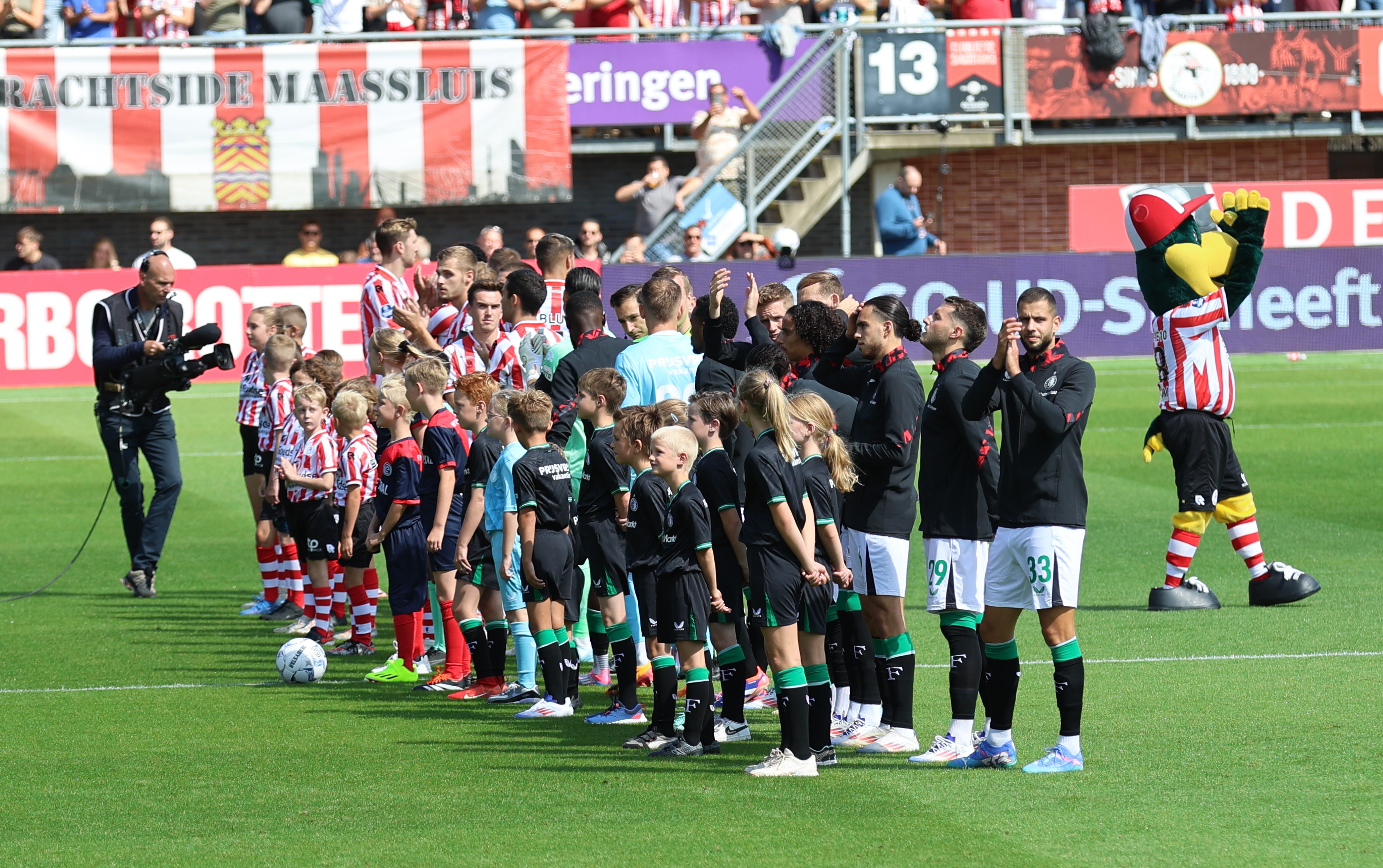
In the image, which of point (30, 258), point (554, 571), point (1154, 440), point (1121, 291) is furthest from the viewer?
point (30, 258)

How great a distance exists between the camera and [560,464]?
8.86 meters

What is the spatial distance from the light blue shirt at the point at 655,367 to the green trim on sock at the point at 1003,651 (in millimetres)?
2492

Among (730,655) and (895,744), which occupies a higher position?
(730,655)

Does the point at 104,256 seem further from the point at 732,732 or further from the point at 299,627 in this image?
the point at 732,732

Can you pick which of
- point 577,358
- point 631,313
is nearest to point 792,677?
point 577,358

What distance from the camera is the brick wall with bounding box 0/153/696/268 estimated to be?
29.2 m

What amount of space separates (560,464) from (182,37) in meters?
20.2

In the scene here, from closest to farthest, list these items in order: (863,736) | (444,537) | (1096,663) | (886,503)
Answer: (886,503) < (863,736) < (444,537) < (1096,663)

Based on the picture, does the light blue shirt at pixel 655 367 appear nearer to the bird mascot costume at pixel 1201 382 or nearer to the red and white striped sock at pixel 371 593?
the red and white striped sock at pixel 371 593

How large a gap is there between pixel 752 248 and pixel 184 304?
7479mm

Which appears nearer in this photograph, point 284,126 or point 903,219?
point 903,219

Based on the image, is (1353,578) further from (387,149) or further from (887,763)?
(387,149)

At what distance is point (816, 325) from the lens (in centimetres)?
837

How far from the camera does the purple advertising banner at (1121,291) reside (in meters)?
22.3
